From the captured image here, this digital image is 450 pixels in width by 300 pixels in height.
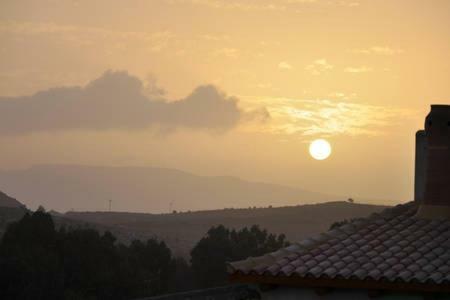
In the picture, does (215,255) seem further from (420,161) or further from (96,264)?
(420,161)

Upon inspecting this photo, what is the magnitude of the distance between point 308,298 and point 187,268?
150ft

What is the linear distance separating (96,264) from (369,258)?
37997 millimetres

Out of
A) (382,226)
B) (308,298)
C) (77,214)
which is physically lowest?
(308,298)

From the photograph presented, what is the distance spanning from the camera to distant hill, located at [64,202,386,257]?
15638 cm

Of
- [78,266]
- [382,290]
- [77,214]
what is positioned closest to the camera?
[382,290]

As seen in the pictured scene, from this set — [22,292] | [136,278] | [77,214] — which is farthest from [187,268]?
[77,214]

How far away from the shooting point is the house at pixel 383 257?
55.9 ft

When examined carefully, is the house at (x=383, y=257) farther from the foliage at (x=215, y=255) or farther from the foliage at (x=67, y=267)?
the foliage at (x=215, y=255)

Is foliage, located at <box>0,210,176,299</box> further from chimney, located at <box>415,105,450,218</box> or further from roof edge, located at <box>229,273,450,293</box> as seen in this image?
roof edge, located at <box>229,273,450,293</box>

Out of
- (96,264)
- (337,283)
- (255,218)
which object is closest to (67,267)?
(96,264)

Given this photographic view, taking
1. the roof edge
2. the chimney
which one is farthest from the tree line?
the roof edge

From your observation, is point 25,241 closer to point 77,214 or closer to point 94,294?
point 94,294

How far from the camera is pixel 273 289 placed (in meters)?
18.0

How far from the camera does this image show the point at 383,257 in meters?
17.9
